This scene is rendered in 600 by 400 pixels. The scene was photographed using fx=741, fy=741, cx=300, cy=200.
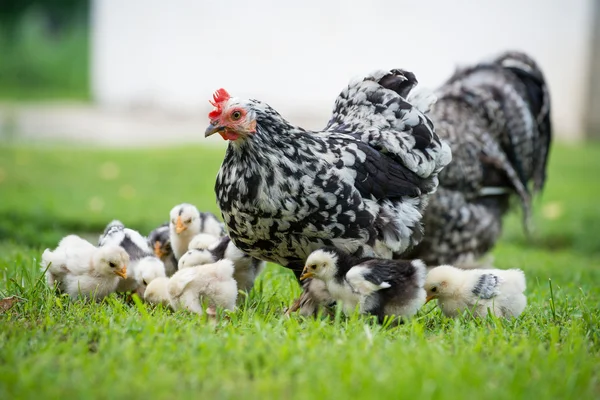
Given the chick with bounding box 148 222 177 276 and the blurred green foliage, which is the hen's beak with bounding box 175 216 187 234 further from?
the blurred green foliage

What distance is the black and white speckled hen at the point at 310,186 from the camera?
4102 mm

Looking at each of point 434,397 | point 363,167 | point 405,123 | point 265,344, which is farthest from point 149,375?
point 405,123

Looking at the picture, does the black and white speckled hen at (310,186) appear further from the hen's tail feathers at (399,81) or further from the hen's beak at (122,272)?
the hen's beak at (122,272)

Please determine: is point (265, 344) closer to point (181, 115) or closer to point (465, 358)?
point (465, 358)

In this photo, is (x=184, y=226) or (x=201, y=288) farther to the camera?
(x=184, y=226)

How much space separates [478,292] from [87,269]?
7.82 ft

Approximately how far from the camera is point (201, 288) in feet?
14.5

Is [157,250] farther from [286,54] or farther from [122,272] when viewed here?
[286,54]

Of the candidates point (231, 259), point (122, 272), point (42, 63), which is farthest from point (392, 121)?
point (42, 63)

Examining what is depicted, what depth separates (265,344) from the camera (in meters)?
3.50

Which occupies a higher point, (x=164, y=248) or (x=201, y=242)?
(x=201, y=242)

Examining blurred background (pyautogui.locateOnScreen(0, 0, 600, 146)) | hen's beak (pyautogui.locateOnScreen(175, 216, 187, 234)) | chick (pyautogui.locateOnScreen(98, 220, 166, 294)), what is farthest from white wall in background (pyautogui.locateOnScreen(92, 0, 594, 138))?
chick (pyautogui.locateOnScreen(98, 220, 166, 294))

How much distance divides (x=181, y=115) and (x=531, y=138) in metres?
11.7

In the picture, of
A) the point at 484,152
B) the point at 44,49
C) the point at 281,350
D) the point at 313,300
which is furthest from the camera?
the point at 44,49
